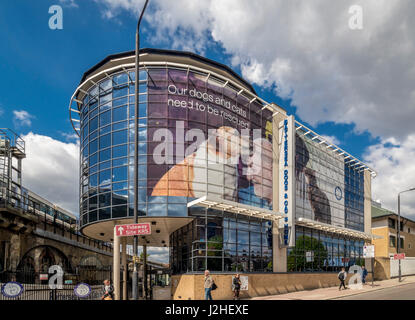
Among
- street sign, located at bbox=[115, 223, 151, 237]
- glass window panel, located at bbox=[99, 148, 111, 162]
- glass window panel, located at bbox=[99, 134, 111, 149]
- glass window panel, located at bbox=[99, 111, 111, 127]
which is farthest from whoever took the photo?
glass window panel, located at bbox=[99, 111, 111, 127]

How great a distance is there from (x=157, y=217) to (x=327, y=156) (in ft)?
75.3

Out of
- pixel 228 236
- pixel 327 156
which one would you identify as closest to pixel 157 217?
pixel 228 236

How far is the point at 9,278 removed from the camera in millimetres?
28266

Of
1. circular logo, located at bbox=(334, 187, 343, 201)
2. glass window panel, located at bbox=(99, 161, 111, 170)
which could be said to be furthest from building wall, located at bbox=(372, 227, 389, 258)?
Result: glass window panel, located at bbox=(99, 161, 111, 170)

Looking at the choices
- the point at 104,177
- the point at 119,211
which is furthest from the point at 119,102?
the point at 119,211

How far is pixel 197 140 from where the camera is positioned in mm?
26844

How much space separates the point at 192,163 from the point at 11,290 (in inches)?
538

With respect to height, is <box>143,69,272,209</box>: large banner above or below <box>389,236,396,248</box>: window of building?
above

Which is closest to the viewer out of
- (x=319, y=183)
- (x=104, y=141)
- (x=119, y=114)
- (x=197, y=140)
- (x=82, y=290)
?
(x=82, y=290)

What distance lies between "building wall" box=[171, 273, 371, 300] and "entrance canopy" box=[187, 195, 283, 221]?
169 inches

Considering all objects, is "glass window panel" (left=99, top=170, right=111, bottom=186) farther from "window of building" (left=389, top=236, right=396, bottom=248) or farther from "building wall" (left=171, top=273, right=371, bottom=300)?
"window of building" (left=389, top=236, right=396, bottom=248)

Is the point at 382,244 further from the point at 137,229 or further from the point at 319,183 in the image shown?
the point at 137,229

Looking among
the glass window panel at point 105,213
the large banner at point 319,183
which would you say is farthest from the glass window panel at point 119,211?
the large banner at point 319,183

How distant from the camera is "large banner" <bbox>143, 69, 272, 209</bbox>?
2605 centimetres
